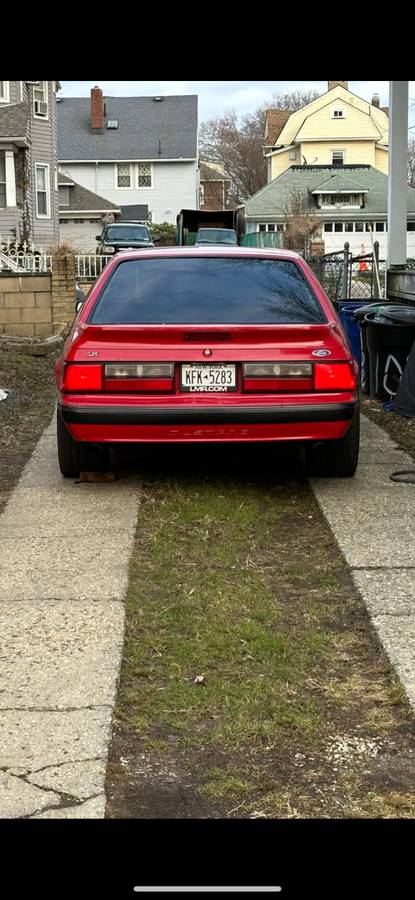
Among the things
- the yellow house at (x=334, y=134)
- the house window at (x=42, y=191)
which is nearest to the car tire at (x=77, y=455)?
the house window at (x=42, y=191)

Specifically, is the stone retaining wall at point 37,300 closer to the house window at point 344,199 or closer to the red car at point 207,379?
the red car at point 207,379

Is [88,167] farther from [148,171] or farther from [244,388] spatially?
[244,388]

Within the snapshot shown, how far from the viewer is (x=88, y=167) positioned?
61.9 metres

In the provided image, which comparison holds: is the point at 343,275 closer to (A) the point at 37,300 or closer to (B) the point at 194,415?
(A) the point at 37,300

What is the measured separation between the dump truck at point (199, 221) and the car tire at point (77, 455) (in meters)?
26.8

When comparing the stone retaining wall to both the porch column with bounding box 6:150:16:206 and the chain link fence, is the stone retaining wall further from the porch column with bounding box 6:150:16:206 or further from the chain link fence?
the porch column with bounding box 6:150:16:206

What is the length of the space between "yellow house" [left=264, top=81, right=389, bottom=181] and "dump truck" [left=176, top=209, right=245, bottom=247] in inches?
1531

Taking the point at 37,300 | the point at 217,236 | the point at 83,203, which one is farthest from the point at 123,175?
the point at 37,300

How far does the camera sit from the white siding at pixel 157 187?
6088cm

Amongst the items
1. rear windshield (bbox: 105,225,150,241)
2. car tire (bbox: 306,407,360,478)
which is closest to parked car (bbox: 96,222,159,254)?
rear windshield (bbox: 105,225,150,241)

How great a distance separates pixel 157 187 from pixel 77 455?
2218 inches
